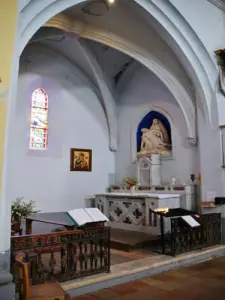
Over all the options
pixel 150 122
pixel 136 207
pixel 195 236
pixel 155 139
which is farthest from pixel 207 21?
pixel 195 236

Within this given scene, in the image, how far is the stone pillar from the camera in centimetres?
818

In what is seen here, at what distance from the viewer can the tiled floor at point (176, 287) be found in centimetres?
371

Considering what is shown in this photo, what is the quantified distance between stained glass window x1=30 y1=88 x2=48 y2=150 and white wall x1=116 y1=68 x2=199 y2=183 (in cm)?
252

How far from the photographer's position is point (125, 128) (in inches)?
381

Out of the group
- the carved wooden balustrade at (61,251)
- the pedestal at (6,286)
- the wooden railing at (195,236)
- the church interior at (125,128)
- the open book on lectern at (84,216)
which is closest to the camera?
the pedestal at (6,286)

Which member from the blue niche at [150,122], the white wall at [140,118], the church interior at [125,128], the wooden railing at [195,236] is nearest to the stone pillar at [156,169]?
the church interior at [125,128]

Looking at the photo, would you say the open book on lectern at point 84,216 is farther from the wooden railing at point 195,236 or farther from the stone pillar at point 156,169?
the stone pillar at point 156,169

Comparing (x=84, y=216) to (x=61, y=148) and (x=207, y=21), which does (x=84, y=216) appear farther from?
(x=207, y=21)

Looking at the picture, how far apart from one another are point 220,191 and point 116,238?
8.43 ft

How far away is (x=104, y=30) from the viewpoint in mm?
7430

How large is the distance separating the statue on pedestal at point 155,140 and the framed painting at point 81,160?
1.52 meters

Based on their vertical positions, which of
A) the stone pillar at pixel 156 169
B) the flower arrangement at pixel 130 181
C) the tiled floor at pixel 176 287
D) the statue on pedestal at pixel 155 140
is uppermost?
the statue on pedestal at pixel 155 140

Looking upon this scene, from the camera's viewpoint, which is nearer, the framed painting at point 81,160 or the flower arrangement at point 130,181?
the flower arrangement at point 130,181

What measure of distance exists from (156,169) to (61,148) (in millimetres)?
2732
